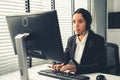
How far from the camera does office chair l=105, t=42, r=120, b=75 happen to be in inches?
104

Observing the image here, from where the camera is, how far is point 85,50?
221 cm

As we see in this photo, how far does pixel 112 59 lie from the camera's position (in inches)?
108

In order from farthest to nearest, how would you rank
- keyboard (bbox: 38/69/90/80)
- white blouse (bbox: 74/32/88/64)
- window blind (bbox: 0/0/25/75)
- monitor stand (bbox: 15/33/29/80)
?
window blind (bbox: 0/0/25/75)
white blouse (bbox: 74/32/88/64)
keyboard (bbox: 38/69/90/80)
monitor stand (bbox: 15/33/29/80)

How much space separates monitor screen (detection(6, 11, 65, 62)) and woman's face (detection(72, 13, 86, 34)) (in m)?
0.63

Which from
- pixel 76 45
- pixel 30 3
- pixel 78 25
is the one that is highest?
pixel 30 3

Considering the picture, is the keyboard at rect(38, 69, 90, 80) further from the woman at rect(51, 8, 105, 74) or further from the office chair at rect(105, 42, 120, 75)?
the office chair at rect(105, 42, 120, 75)

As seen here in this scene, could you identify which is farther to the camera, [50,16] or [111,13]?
[111,13]

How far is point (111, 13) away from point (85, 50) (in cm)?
239

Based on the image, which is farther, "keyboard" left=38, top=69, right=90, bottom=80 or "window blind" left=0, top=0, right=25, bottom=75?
"window blind" left=0, top=0, right=25, bottom=75

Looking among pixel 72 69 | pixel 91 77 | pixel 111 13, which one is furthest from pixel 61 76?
pixel 111 13

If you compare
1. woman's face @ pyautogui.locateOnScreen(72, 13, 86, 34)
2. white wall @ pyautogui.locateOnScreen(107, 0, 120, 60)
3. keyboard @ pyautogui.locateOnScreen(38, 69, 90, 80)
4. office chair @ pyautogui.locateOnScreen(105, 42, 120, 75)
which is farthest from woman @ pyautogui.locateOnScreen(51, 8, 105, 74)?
white wall @ pyautogui.locateOnScreen(107, 0, 120, 60)

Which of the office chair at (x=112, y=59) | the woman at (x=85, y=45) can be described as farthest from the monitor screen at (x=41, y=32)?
the office chair at (x=112, y=59)

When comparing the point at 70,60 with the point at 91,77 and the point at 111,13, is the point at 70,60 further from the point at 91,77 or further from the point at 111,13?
the point at 111,13

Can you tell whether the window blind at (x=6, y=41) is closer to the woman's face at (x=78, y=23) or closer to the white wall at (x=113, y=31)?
the woman's face at (x=78, y=23)
